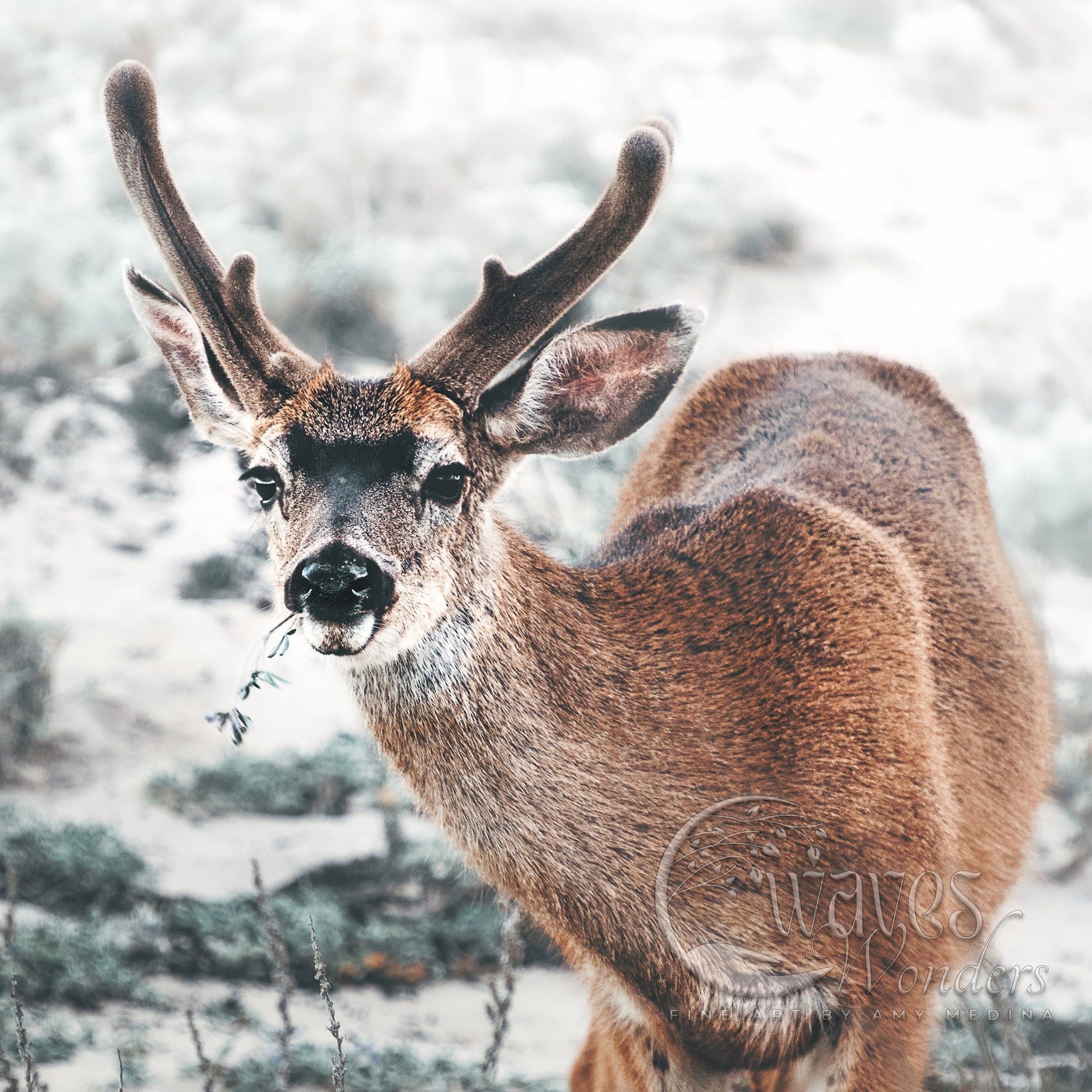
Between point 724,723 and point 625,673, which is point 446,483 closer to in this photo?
point 625,673

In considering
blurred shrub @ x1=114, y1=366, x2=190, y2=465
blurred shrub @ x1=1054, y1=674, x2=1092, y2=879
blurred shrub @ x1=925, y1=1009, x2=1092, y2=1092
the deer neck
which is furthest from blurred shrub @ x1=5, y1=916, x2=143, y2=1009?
blurred shrub @ x1=114, y1=366, x2=190, y2=465

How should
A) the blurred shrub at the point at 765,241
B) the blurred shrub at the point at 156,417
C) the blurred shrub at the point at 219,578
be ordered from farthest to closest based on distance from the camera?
1. the blurred shrub at the point at 765,241
2. the blurred shrub at the point at 156,417
3. the blurred shrub at the point at 219,578

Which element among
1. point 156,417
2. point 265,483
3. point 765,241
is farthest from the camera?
point 765,241

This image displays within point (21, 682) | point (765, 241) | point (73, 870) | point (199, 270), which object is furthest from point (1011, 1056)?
point (765, 241)

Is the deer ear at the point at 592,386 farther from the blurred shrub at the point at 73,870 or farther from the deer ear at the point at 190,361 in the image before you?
the blurred shrub at the point at 73,870

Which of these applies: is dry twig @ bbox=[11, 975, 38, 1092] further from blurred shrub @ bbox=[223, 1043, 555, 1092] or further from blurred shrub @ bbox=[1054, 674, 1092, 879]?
blurred shrub @ bbox=[1054, 674, 1092, 879]

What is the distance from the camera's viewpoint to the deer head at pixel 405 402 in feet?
8.57

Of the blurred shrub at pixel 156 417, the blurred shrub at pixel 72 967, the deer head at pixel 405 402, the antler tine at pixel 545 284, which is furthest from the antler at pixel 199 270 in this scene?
the blurred shrub at pixel 156 417

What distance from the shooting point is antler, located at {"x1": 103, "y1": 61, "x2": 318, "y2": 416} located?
9.73 feet

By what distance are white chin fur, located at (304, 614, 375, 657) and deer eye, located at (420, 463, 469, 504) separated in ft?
1.25

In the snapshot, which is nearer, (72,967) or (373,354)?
(72,967)

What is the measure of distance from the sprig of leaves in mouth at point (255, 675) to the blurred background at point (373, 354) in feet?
0.23

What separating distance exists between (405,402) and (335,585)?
1.82ft

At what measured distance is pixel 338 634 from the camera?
2525mm
